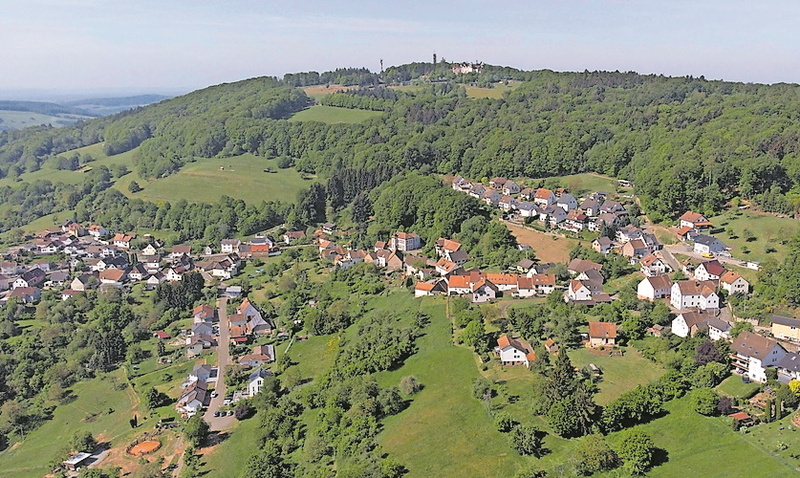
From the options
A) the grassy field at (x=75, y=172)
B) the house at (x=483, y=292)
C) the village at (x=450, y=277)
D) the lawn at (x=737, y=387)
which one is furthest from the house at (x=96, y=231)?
the lawn at (x=737, y=387)

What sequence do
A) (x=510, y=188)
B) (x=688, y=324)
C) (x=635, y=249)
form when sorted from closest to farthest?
1. (x=688, y=324)
2. (x=635, y=249)
3. (x=510, y=188)

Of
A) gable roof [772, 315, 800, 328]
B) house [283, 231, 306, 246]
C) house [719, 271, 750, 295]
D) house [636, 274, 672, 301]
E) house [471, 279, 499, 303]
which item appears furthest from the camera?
house [283, 231, 306, 246]

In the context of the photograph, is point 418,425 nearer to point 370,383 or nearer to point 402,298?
point 370,383

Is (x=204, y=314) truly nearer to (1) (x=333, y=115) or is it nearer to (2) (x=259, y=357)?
(2) (x=259, y=357)

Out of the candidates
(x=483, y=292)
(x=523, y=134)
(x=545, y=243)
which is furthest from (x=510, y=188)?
(x=483, y=292)

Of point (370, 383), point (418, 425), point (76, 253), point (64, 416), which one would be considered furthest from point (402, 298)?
point (76, 253)

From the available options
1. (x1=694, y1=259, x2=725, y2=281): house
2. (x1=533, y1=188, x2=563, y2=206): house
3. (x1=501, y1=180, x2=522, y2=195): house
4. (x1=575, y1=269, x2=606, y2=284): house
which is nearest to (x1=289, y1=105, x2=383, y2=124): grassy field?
(x1=501, y1=180, x2=522, y2=195): house

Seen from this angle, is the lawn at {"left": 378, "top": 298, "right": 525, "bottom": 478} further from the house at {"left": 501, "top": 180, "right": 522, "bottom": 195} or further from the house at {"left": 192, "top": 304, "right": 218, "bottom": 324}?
the house at {"left": 501, "top": 180, "right": 522, "bottom": 195}
